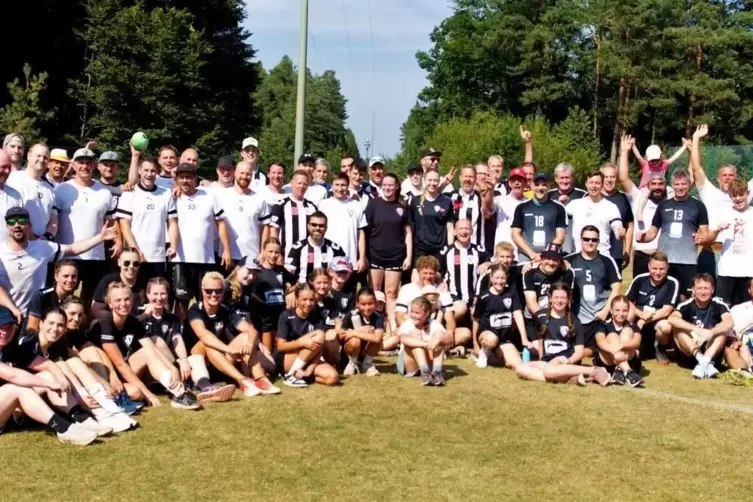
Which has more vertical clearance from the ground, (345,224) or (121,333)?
(345,224)

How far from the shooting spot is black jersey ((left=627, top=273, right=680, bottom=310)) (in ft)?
32.0

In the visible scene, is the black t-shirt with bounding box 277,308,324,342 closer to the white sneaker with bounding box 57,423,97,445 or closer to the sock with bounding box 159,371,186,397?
the sock with bounding box 159,371,186,397

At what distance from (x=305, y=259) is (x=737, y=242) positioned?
4923mm

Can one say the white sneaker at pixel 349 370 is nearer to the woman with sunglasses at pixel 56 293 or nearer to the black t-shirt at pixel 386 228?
the black t-shirt at pixel 386 228

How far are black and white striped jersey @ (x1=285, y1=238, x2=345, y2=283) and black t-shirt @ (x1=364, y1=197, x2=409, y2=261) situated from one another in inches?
35.1

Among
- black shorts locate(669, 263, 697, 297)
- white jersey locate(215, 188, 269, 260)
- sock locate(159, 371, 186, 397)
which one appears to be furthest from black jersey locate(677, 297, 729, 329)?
sock locate(159, 371, 186, 397)

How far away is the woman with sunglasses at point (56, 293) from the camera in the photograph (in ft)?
23.1

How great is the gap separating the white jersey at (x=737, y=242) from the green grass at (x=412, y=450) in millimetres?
2048

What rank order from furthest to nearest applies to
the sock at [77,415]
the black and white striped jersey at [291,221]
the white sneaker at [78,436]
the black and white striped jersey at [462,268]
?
the black and white striped jersey at [462,268], the black and white striped jersey at [291,221], the sock at [77,415], the white sneaker at [78,436]

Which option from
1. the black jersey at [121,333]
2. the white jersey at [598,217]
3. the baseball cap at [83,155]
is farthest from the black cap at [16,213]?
the white jersey at [598,217]

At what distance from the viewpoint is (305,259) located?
930cm

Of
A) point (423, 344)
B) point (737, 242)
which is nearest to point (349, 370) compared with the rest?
point (423, 344)

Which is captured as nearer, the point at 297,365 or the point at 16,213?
the point at 16,213

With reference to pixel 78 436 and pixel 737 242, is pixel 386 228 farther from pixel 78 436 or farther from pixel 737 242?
pixel 78 436
